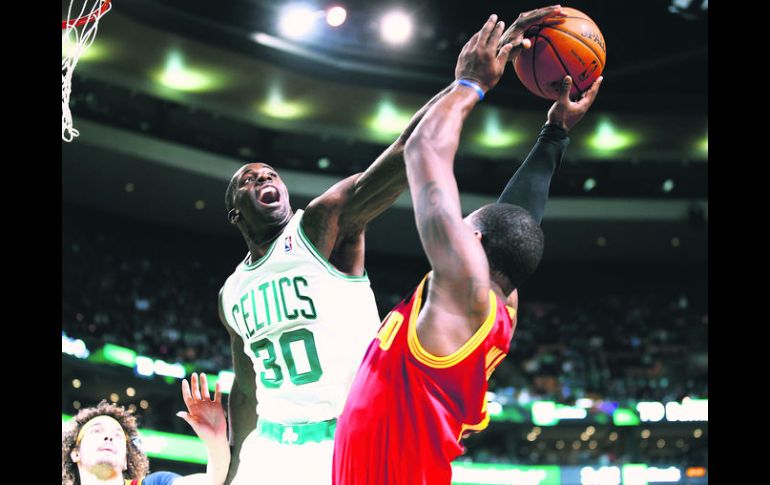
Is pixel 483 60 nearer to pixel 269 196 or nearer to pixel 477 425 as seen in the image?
pixel 477 425

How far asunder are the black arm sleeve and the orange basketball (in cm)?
27

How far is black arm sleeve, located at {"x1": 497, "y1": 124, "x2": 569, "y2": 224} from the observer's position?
3.04 m

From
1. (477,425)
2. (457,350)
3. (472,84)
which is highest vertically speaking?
(472,84)

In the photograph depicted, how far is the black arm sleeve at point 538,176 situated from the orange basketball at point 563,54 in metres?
0.27

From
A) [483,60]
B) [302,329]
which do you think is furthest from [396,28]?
[483,60]

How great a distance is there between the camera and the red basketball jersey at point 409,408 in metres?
2.51

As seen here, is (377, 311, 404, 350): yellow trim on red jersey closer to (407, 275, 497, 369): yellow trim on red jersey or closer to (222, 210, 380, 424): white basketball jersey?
(407, 275, 497, 369): yellow trim on red jersey

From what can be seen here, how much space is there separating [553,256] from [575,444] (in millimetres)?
5427

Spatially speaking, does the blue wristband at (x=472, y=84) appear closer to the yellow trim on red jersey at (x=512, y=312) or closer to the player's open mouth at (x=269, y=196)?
the yellow trim on red jersey at (x=512, y=312)

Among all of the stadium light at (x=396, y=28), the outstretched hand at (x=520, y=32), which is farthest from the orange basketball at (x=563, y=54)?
the stadium light at (x=396, y=28)

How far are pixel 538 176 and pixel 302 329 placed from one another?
112 centimetres

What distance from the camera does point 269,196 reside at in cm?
390

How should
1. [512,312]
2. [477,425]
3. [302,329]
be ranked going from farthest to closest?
[302,329] → [512,312] → [477,425]
